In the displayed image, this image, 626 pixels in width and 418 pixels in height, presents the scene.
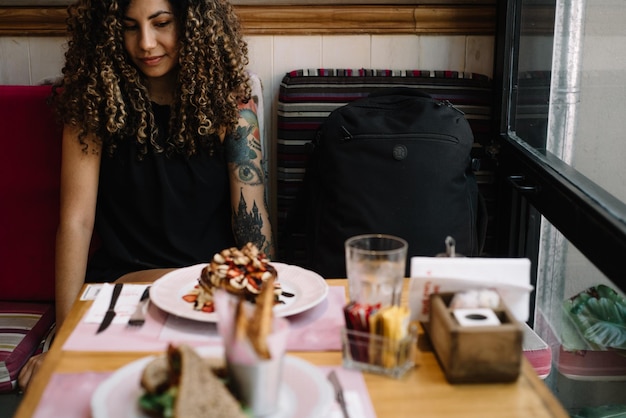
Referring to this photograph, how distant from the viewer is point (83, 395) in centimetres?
90

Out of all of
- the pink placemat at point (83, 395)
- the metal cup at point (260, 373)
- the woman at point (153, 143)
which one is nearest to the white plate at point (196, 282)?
the pink placemat at point (83, 395)

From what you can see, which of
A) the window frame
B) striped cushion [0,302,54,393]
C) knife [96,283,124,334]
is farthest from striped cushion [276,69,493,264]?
knife [96,283,124,334]

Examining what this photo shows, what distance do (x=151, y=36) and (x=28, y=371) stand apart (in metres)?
0.82

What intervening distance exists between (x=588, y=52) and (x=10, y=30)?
1.62 m

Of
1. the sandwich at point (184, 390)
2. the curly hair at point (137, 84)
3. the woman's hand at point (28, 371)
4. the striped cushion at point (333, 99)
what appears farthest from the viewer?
the striped cushion at point (333, 99)

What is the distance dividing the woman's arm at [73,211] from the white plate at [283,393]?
2.79 feet

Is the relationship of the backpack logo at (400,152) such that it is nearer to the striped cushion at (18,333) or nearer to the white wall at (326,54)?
the white wall at (326,54)

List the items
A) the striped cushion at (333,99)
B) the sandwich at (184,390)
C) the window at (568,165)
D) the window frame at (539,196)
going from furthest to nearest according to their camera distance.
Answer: the striped cushion at (333,99), the window at (568,165), the window frame at (539,196), the sandwich at (184,390)

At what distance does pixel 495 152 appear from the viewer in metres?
2.02

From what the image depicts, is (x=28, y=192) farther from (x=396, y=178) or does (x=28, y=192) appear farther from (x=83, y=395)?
Answer: (x=83, y=395)

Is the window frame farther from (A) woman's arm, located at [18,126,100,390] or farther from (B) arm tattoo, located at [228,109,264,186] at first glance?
(A) woman's arm, located at [18,126,100,390]

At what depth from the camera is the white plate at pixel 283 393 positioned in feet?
2.69

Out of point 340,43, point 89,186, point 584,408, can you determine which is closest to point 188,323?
point 89,186

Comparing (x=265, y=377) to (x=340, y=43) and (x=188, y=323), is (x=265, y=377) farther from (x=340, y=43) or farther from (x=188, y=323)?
(x=340, y=43)
